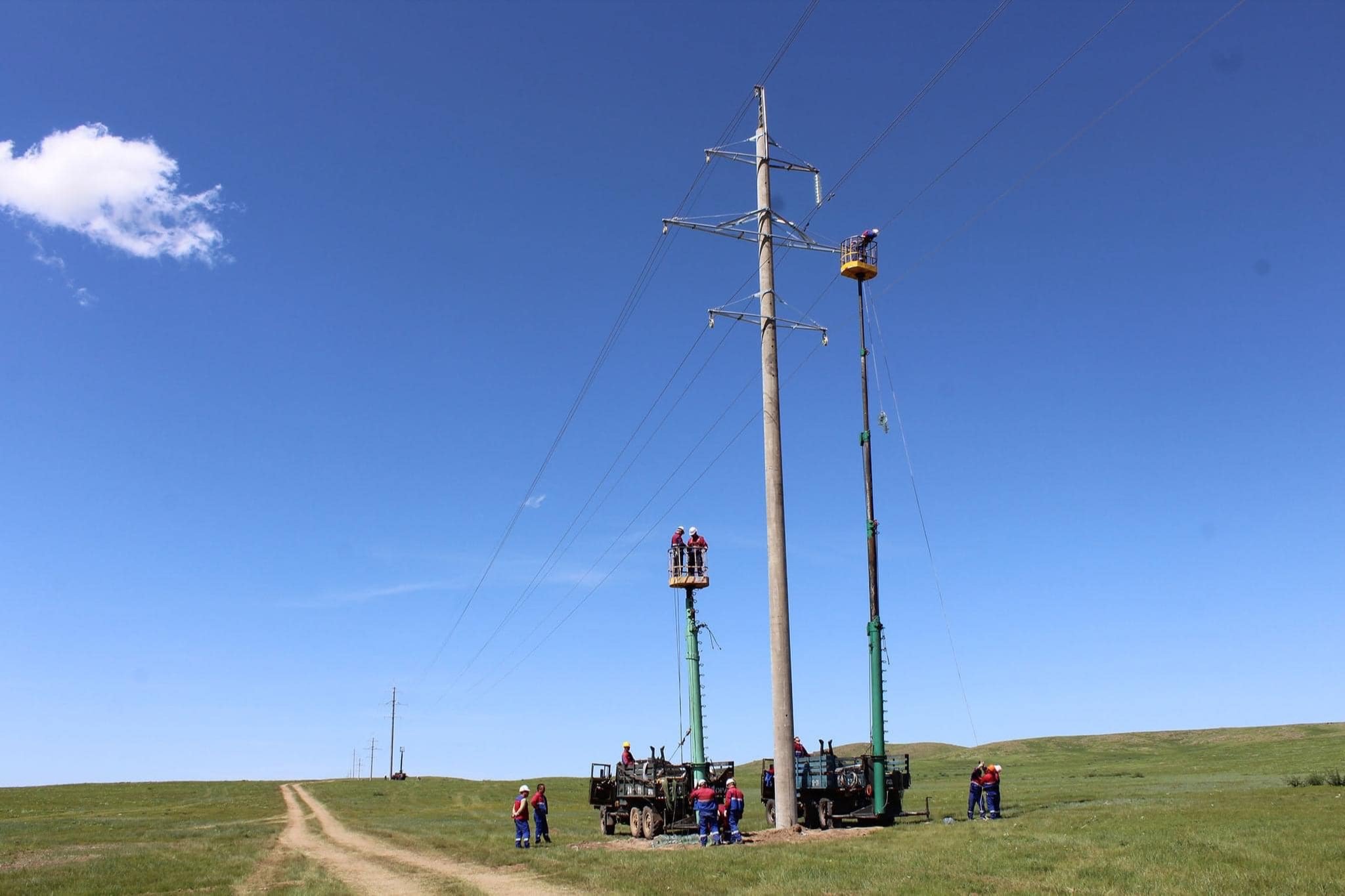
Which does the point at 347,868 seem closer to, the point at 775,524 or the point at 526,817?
the point at 526,817

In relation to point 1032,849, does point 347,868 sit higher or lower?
lower

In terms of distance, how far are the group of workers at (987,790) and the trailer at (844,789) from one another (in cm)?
211

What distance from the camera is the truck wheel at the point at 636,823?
3281 cm

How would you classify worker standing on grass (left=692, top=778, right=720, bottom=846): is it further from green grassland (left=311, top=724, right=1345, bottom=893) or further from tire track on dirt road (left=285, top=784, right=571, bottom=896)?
tire track on dirt road (left=285, top=784, right=571, bottom=896)

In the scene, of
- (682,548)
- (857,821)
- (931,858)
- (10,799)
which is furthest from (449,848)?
(10,799)

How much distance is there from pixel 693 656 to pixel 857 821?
11.0 m

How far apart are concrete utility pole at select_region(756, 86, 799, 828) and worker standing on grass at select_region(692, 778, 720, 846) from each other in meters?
3.16

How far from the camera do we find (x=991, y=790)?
31.3 m

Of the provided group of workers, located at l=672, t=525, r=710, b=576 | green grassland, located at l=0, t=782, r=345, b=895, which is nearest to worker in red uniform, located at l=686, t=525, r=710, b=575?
group of workers, located at l=672, t=525, r=710, b=576

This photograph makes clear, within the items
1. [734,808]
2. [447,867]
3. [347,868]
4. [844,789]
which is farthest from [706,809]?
[347,868]

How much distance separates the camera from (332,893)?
696 inches

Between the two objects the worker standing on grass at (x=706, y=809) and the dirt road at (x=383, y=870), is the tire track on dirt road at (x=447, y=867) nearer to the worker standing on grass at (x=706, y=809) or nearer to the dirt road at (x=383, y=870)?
the dirt road at (x=383, y=870)

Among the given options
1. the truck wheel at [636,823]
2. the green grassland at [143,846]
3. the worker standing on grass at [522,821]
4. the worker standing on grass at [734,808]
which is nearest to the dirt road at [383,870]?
the green grassland at [143,846]

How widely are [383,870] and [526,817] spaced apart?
558 centimetres
